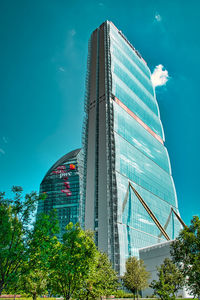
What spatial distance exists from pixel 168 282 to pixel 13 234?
3313cm

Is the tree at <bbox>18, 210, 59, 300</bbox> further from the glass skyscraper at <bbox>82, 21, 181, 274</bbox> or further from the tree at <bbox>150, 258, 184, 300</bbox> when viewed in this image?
the glass skyscraper at <bbox>82, 21, 181, 274</bbox>

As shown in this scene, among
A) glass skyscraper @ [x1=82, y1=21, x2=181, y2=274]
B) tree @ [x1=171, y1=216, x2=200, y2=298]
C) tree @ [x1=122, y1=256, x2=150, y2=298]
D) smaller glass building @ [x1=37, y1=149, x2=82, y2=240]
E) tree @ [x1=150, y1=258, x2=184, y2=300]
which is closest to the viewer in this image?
tree @ [x1=171, y1=216, x2=200, y2=298]

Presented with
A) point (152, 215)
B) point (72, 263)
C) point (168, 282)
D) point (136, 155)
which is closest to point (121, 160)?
point (136, 155)

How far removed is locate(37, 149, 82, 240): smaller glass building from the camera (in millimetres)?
138375

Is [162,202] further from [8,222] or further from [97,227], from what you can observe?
[8,222]

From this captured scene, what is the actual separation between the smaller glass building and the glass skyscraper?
108 ft

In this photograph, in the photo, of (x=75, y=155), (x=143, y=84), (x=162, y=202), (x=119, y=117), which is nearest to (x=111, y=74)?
(x=119, y=117)

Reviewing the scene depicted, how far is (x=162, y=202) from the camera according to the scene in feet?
414

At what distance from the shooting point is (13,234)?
17.9 m

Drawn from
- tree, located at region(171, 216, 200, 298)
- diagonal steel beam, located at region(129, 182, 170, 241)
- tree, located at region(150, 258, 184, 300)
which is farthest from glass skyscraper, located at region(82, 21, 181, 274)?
tree, located at region(171, 216, 200, 298)

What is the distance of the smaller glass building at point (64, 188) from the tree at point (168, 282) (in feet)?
317

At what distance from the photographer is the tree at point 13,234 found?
1728 cm

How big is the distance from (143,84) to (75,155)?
2589 inches

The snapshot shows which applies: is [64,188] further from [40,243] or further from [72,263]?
[40,243]
